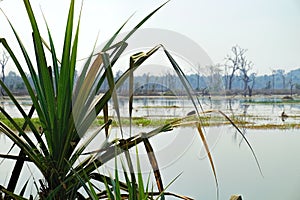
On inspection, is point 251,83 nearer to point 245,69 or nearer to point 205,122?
point 245,69

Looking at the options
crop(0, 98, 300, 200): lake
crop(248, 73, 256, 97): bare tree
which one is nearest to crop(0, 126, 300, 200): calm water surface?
crop(0, 98, 300, 200): lake

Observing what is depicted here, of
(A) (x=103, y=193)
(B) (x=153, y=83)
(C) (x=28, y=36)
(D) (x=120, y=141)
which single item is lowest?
(A) (x=103, y=193)

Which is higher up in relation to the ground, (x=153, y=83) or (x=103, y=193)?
(x=153, y=83)

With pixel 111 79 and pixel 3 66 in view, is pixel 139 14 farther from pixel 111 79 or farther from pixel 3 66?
pixel 111 79

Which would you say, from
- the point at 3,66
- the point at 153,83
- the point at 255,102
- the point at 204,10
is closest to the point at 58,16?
the point at 3,66

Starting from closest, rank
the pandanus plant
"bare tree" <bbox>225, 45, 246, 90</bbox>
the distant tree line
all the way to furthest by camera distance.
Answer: the pandanus plant → the distant tree line → "bare tree" <bbox>225, 45, 246, 90</bbox>

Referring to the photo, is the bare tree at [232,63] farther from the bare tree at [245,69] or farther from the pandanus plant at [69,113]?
the pandanus plant at [69,113]

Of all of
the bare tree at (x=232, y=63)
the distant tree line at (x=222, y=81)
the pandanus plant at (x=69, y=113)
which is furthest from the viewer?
the bare tree at (x=232, y=63)

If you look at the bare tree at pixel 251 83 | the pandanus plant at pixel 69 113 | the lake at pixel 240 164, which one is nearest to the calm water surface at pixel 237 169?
the lake at pixel 240 164

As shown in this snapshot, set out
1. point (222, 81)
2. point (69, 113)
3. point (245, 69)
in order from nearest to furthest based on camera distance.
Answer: point (69, 113)
point (222, 81)
point (245, 69)

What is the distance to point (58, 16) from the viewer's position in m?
1.33

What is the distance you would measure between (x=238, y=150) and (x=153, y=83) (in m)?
0.45

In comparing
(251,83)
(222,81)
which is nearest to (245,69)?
(251,83)

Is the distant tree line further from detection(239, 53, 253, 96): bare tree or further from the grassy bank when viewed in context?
the grassy bank
